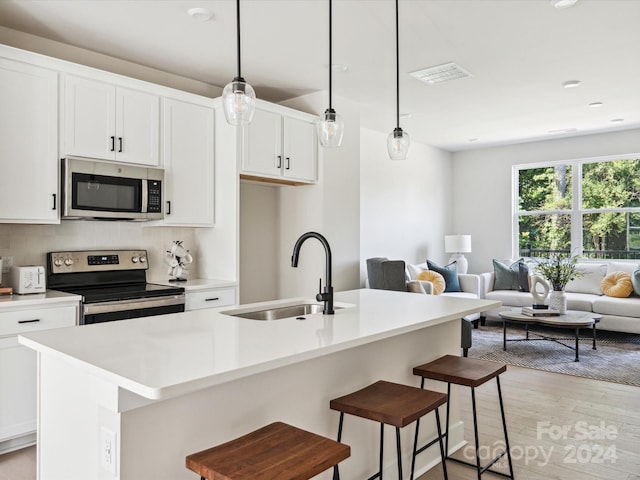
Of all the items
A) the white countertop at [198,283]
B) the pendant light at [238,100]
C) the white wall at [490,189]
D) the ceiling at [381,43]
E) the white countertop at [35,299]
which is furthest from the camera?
the white wall at [490,189]

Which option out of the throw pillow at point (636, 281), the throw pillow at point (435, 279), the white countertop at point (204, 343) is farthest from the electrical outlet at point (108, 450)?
the throw pillow at point (636, 281)

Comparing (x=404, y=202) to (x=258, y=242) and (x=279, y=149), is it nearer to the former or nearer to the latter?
(x=258, y=242)

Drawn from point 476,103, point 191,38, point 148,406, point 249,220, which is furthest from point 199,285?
point 476,103

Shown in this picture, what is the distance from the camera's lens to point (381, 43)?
3529 mm

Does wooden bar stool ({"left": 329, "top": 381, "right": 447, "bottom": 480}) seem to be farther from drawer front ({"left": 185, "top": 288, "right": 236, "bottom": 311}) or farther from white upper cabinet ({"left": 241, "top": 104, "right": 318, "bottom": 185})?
white upper cabinet ({"left": 241, "top": 104, "right": 318, "bottom": 185})

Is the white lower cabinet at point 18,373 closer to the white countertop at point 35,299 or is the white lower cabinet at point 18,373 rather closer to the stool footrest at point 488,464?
the white countertop at point 35,299

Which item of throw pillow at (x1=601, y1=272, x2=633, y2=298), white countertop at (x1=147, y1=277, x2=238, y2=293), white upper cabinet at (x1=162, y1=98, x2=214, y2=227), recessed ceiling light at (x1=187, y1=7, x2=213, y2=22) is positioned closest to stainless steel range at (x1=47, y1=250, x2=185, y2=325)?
white countertop at (x1=147, y1=277, x2=238, y2=293)

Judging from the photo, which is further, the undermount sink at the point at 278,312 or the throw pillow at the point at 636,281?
the throw pillow at the point at 636,281

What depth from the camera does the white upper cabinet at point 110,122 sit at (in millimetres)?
3162

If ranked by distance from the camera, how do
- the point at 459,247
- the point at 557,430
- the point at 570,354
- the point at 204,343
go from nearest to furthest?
the point at 204,343
the point at 557,430
the point at 570,354
the point at 459,247

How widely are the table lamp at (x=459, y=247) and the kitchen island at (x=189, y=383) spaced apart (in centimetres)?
508

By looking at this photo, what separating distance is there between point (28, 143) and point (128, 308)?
3.88 feet

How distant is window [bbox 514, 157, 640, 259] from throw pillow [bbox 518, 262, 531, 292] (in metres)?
0.82

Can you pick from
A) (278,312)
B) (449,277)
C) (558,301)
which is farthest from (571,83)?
(278,312)
